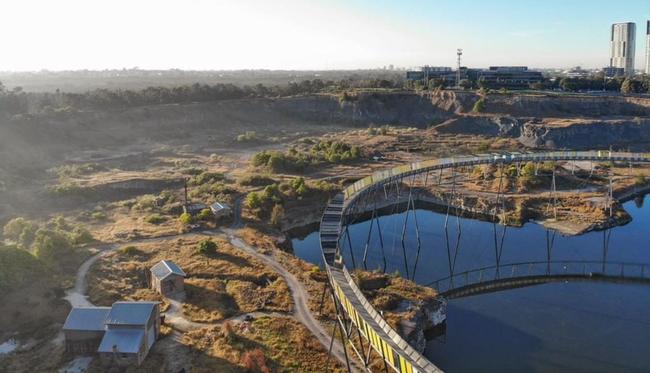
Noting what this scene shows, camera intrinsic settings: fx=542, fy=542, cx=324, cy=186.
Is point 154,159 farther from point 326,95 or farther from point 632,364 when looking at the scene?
point 632,364

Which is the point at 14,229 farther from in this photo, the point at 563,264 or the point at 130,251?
the point at 563,264

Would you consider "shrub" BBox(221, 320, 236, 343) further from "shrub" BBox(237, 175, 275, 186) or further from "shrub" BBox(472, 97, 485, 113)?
"shrub" BBox(472, 97, 485, 113)

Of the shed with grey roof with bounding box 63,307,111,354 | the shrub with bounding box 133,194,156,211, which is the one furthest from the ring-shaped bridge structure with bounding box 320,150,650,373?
the shrub with bounding box 133,194,156,211

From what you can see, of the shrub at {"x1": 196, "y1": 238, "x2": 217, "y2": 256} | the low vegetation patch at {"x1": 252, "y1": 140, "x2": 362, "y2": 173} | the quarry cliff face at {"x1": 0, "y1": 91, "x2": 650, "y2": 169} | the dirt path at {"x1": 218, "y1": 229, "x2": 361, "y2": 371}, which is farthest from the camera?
the quarry cliff face at {"x1": 0, "y1": 91, "x2": 650, "y2": 169}

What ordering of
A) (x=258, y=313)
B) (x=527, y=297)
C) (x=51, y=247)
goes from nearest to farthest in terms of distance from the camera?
(x=258, y=313), (x=527, y=297), (x=51, y=247)

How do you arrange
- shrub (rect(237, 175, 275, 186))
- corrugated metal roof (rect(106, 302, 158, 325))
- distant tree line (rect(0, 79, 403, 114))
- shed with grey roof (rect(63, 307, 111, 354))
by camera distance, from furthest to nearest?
distant tree line (rect(0, 79, 403, 114)) → shrub (rect(237, 175, 275, 186)) → shed with grey roof (rect(63, 307, 111, 354)) → corrugated metal roof (rect(106, 302, 158, 325))

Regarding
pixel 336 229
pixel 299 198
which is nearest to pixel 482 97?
pixel 299 198

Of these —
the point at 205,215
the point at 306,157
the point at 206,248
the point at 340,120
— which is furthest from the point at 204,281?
the point at 340,120
